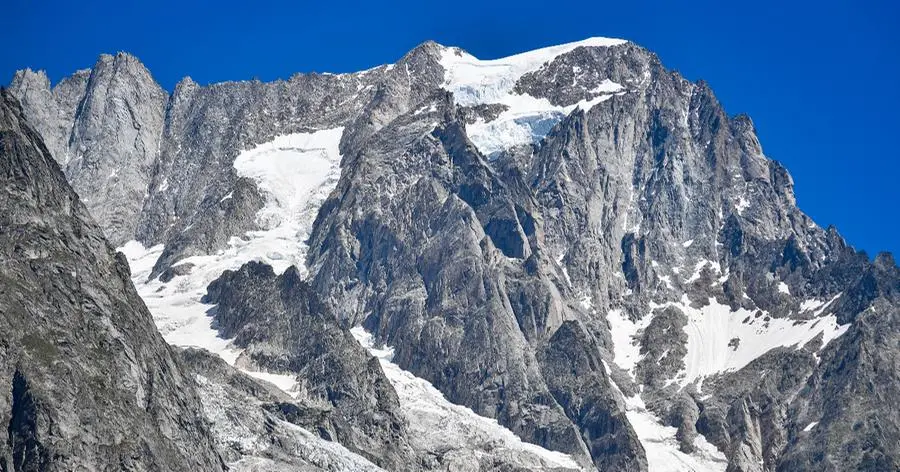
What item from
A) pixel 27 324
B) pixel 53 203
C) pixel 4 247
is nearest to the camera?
pixel 27 324

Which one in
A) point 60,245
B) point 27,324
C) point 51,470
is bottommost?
point 51,470

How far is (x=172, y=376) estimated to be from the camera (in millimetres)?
183625

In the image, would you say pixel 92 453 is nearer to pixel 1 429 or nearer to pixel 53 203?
pixel 1 429

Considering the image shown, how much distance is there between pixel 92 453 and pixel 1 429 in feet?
28.4

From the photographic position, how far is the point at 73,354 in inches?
6590

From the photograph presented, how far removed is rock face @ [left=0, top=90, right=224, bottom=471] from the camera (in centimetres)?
15662

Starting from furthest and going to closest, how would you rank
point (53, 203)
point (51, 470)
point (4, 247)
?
1. point (53, 203)
2. point (4, 247)
3. point (51, 470)

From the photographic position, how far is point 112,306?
181m

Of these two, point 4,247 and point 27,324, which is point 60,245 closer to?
point 4,247

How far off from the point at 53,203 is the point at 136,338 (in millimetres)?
21994

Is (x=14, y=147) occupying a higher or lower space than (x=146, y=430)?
higher

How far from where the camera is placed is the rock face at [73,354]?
15662cm

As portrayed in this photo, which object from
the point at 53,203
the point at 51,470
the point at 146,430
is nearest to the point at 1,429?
the point at 51,470

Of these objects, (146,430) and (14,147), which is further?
(14,147)
